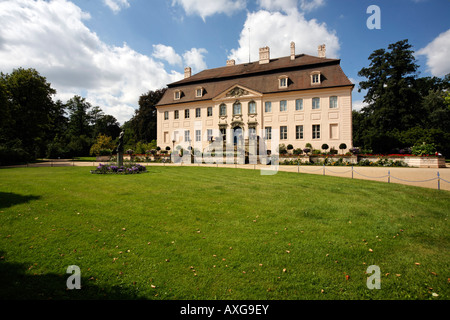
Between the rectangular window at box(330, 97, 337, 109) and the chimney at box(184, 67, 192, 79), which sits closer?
the rectangular window at box(330, 97, 337, 109)

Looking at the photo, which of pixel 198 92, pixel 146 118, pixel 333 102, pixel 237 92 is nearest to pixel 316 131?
pixel 333 102

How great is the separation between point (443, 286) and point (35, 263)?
20.9 feet

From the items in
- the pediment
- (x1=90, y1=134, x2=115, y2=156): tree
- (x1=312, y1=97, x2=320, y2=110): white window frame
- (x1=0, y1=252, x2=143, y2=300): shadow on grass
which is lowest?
(x1=0, y1=252, x2=143, y2=300): shadow on grass

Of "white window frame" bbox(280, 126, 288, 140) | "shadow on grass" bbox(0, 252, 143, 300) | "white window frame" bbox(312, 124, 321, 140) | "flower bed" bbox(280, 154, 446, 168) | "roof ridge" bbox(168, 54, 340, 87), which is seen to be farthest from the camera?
"white window frame" bbox(280, 126, 288, 140)

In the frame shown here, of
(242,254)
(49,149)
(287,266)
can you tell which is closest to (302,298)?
(287,266)

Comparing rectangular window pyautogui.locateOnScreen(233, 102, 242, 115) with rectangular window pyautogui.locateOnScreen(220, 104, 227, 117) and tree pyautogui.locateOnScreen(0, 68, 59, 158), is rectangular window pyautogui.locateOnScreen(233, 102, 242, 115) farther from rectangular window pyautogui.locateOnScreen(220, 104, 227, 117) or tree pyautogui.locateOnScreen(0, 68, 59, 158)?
tree pyautogui.locateOnScreen(0, 68, 59, 158)

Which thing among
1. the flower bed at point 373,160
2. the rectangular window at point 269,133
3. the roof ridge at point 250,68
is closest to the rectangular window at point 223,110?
the roof ridge at point 250,68

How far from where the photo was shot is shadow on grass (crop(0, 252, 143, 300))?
115 inches

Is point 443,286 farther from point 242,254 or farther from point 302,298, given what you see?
point 242,254

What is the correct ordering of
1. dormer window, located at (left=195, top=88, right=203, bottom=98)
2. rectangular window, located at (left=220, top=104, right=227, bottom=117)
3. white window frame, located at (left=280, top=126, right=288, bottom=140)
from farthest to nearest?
1. dormer window, located at (left=195, top=88, right=203, bottom=98)
2. rectangular window, located at (left=220, top=104, right=227, bottom=117)
3. white window frame, located at (left=280, top=126, right=288, bottom=140)

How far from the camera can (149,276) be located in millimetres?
3416

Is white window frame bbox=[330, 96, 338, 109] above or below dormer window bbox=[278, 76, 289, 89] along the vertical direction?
below

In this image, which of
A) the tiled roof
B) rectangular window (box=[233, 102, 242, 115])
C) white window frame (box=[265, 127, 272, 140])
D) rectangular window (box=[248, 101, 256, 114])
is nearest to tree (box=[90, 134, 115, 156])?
the tiled roof

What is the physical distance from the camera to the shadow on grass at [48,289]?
2.91 m
